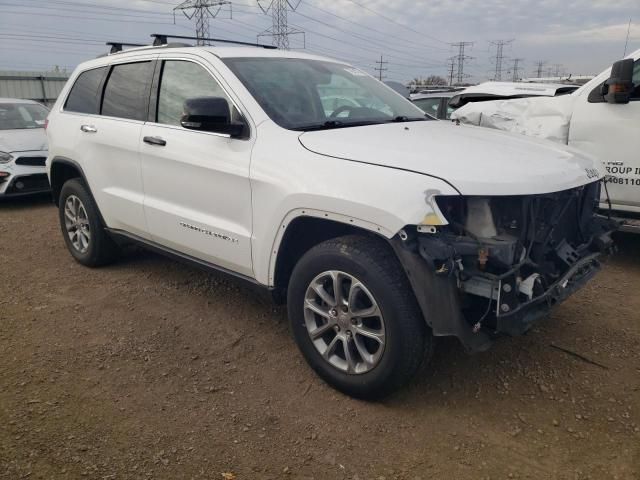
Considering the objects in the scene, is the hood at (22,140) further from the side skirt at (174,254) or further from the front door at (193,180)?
the front door at (193,180)

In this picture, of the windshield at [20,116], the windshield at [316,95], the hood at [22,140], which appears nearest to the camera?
the windshield at [316,95]

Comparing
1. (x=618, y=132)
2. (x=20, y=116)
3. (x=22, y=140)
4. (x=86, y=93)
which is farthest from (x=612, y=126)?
(x=20, y=116)

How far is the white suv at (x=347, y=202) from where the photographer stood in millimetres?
2533

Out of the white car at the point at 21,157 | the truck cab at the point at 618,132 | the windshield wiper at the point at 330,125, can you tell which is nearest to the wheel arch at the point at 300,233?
the windshield wiper at the point at 330,125

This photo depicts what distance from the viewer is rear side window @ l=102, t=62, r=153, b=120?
4.13m

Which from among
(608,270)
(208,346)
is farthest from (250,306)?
(608,270)

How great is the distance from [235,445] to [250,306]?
1701mm

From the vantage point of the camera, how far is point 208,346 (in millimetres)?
3658

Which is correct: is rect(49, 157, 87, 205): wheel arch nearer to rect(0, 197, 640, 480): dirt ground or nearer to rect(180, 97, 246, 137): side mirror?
rect(0, 197, 640, 480): dirt ground

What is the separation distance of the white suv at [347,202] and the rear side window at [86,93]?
0.45 m

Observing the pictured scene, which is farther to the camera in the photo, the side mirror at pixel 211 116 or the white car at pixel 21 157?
the white car at pixel 21 157

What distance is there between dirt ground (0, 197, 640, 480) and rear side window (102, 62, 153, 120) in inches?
60.5

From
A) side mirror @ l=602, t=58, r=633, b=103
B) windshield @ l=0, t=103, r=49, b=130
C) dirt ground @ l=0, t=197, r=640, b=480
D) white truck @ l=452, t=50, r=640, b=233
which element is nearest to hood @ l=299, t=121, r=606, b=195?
dirt ground @ l=0, t=197, r=640, b=480

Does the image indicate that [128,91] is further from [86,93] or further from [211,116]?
[211,116]
